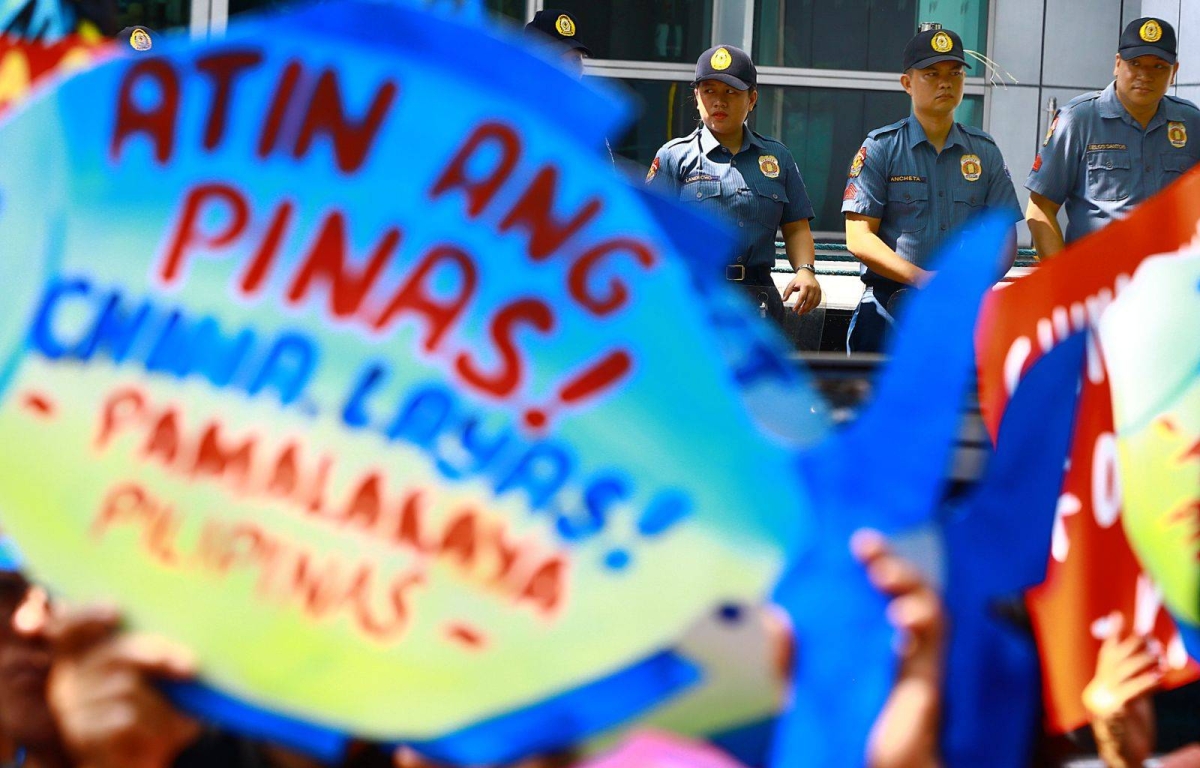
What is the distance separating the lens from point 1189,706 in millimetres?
1777

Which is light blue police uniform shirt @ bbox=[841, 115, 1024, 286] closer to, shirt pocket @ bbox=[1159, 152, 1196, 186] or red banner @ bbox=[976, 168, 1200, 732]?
shirt pocket @ bbox=[1159, 152, 1196, 186]

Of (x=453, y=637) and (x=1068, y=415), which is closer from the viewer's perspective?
(x=453, y=637)

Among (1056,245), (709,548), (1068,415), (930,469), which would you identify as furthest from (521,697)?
(1056,245)

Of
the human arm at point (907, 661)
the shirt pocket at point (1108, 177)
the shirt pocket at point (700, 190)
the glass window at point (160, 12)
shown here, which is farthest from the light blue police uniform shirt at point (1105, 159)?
the glass window at point (160, 12)

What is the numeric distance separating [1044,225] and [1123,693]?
2.96 meters

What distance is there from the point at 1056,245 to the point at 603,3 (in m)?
6.27

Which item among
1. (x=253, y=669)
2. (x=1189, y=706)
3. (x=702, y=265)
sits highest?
(x=702, y=265)

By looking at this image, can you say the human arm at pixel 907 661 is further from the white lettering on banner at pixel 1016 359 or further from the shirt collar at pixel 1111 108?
the shirt collar at pixel 1111 108

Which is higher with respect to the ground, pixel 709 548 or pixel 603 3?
pixel 603 3

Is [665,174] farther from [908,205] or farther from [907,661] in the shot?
[907,661]

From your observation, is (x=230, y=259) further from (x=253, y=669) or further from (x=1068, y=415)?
(x=1068, y=415)

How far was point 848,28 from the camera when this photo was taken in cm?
1041

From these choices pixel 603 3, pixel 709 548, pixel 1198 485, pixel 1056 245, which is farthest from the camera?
pixel 603 3

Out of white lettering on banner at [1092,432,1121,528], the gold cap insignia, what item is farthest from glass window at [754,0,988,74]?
white lettering on banner at [1092,432,1121,528]
